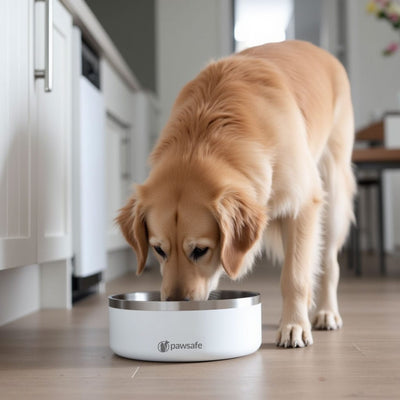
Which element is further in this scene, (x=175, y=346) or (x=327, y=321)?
(x=327, y=321)

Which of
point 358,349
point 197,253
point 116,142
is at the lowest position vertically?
point 358,349

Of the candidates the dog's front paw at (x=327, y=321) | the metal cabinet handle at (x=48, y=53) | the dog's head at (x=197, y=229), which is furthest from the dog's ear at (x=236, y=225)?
the metal cabinet handle at (x=48, y=53)

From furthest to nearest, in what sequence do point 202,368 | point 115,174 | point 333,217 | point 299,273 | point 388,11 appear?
point 388,11 < point 115,174 < point 333,217 < point 299,273 < point 202,368

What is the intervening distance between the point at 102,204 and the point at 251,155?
5.61ft

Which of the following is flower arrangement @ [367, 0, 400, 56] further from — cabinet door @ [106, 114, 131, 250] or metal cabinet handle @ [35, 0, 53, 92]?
metal cabinet handle @ [35, 0, 53, 92]

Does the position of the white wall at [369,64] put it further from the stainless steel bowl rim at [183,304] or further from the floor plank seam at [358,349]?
the stainless steel bowl rim at [183,304]

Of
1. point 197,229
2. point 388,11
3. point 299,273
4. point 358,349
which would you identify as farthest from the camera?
point 388,11

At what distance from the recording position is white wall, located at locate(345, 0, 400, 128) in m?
6.56

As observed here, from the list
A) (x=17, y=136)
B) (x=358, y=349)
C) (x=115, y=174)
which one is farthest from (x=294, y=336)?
(x=115, y=174)

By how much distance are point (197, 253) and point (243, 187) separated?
23 centimetres

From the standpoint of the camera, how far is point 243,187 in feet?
5.74

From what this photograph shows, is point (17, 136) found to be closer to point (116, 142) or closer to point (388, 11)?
point (116, 142)

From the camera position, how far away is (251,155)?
1.80 metres

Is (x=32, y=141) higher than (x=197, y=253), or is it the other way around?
(x=32, y=141)
